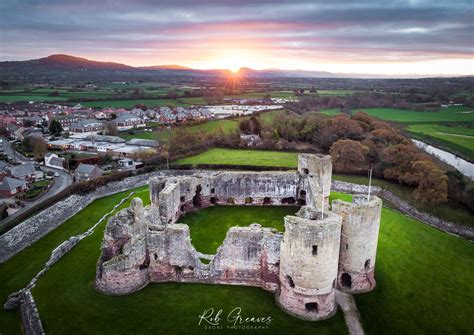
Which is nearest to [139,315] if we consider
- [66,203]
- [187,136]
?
[66,203]

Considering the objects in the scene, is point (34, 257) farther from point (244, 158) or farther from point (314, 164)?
point (244, 158)

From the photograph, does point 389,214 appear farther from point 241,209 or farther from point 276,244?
point 276,244

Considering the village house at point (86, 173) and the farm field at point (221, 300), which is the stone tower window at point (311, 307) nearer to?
the farm field at point (221, 300)

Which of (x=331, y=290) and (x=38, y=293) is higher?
(x=331, y=290)

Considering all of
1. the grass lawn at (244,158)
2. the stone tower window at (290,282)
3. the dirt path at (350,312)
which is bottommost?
the dirt path at (350,312)

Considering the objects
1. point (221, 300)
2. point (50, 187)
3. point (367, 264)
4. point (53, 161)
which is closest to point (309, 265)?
point (367, 264)

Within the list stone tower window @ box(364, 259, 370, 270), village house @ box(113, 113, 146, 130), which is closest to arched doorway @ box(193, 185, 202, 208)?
stone tower window @ box(364, 259, 370, 270)

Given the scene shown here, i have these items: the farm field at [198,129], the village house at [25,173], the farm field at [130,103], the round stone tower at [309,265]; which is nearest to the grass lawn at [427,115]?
the farm field at [198,129]
